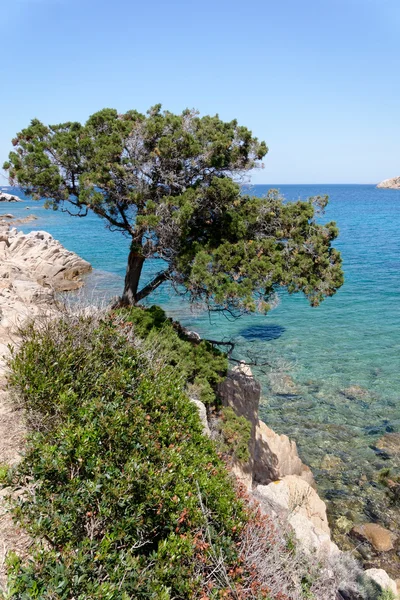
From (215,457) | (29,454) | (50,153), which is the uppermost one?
(50,153)

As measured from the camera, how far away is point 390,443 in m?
16.0

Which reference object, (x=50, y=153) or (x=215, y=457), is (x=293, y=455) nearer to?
(x=215, y=457)

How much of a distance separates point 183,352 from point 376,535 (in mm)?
7412

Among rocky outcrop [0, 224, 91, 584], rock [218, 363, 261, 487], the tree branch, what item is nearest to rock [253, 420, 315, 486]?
rock [218, 363, 261, 487]

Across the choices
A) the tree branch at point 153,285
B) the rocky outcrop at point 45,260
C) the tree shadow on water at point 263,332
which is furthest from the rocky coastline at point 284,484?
the rocky outcrop at point 45,260

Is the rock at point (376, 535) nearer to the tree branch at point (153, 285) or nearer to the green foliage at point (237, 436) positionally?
the green foliage at point (237, 436)

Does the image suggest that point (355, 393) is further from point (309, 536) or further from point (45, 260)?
point (45, 260)

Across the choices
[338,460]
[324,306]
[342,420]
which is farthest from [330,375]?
[324,306]

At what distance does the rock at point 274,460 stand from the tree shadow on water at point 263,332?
1069 cm

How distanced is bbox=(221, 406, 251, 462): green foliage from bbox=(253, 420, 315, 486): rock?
6.11 ft

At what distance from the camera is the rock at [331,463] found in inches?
591

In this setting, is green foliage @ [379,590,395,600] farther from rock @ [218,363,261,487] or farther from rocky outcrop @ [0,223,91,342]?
rocky outcrop @ [0,223,91,342]

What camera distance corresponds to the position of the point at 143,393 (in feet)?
27.3

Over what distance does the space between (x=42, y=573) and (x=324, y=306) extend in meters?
29.2
